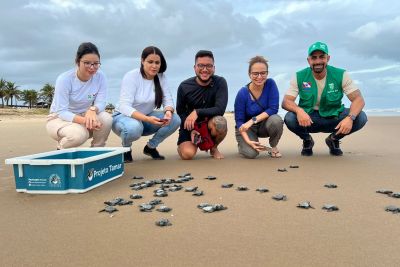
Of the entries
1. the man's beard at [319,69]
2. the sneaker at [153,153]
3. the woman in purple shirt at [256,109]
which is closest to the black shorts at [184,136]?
the sneaker at [153,153]

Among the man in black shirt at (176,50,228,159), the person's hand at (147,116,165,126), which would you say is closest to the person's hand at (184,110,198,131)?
the man in black shirt at (176,50,228,159)

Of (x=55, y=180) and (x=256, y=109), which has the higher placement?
(x=256, y=109)

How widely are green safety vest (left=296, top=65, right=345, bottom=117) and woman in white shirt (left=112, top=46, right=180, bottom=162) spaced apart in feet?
6.22

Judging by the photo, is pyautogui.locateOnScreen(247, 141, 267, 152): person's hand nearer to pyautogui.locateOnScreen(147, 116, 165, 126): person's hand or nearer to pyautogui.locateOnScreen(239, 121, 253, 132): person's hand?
pyautogui.locateOnScreen(239, 121, 253, 132): person's hand

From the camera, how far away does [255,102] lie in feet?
18.5

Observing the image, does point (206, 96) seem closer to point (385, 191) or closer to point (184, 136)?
point (184, 136)

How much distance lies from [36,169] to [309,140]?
13.2 feet

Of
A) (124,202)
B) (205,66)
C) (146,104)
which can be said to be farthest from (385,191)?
(146,104)

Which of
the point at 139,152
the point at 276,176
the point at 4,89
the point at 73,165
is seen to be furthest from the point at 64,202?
the point at 4,89

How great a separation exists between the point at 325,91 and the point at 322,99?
0.14m

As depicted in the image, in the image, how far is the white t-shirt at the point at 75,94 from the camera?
16.0 feet

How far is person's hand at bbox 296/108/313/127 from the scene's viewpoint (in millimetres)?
5320

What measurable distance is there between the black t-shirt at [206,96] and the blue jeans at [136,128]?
0.82ft

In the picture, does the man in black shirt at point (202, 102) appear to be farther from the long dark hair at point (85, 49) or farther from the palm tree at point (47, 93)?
the palm tree at point (47, 93)
